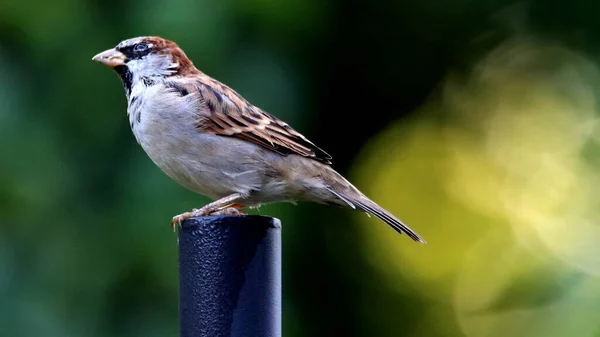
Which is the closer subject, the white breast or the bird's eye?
the white breast

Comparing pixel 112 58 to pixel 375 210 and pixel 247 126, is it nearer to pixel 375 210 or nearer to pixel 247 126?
pixel 247 126

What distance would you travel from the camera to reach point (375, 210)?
2.80 m

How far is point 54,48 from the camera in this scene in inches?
139

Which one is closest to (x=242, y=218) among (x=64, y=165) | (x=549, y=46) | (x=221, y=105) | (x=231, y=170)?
(x=231, y=170)

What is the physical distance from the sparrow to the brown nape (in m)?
0.14

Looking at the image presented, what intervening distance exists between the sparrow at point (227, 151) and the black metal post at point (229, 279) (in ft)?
2.68

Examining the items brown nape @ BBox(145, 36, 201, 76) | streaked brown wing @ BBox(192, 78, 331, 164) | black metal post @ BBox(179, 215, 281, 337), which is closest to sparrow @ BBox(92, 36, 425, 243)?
streaked brown wing @ BBox(192, 78, 331, 164)

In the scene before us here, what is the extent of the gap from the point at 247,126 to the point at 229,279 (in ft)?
3.82

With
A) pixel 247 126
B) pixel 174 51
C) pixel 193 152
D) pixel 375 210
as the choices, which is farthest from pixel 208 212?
pixel 174 51

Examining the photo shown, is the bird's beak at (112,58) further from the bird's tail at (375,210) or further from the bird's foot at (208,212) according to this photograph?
the bird's tail at (375,210)

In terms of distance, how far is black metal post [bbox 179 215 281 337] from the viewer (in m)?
1.78

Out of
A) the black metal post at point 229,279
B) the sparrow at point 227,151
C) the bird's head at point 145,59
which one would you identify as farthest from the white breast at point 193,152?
the black metal post at point 229,279

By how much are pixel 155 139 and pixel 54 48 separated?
3.24ft

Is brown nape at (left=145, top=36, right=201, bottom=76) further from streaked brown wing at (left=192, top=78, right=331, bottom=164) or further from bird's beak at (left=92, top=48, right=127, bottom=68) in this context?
streaked brown wing at (left=192, top=78, right=331, bottom=164)
